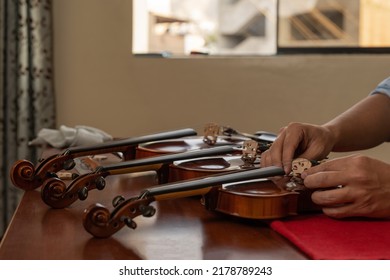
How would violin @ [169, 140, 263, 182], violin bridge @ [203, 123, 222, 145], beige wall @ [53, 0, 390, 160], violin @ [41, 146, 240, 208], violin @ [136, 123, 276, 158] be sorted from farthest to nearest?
beige wall @ [53, 0, 390, 160] < violin bridge @ [203, 123, 222, 145] < violin @ [136, 123, 276, 158] < violin @ [169, 140, 263, 182] < violin @ [41, 146, 240, 208]

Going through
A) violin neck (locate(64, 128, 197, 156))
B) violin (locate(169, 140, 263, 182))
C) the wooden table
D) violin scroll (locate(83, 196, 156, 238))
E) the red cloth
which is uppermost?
violin neck (locate(64, 128, 197, 156))

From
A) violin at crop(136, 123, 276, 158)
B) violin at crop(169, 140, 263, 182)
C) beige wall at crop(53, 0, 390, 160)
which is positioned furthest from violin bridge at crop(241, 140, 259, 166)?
beige wall at crop(53, 0, 390, 160)

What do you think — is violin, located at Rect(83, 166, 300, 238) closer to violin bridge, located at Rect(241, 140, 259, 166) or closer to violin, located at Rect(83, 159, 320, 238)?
violin, located at Rect(83, 159, 320, 238)

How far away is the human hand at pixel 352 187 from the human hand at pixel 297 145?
0.13 meters

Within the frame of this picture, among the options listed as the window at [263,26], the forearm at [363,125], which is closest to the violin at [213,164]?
the forearm at [363,125]

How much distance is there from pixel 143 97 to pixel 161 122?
152mm

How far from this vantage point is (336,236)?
0.80m

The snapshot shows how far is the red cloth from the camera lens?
73 centimetres

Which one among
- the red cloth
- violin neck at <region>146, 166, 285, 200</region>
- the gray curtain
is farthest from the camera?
the gray curtain

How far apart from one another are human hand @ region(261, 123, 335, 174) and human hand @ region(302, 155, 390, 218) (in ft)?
0.43

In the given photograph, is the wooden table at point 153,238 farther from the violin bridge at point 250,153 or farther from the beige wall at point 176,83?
the beige wall at point 176,83

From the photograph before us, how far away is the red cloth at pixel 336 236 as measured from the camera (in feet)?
2.39

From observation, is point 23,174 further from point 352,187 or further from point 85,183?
point 352,187
